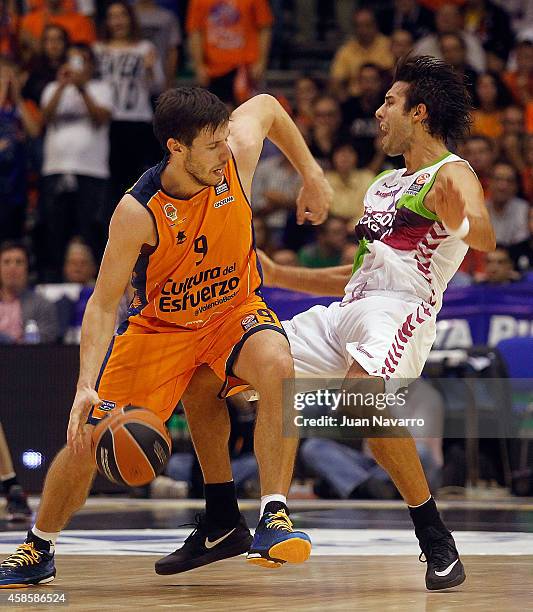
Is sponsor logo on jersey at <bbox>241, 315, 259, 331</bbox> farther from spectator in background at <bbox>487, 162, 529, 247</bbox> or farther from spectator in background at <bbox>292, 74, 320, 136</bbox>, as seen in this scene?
spectator in background at <bbox>292, 74, 320, 136</bbox>

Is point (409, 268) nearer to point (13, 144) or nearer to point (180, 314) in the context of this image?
point (180, 314)

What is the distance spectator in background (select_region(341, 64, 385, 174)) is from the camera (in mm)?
12305

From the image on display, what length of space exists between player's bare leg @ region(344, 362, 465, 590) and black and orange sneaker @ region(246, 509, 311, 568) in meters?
0.48

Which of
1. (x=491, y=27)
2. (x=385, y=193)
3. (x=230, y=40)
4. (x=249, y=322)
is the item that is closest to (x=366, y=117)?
(x=230, y=40)

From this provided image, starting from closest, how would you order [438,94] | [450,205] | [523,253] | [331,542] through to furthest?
[450,205] < [438,94] < [331,542] < [523,253]

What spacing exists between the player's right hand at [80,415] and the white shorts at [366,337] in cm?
102

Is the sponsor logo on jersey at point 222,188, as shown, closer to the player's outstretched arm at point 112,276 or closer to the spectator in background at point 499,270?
the player's outstretched arm at point 112,276

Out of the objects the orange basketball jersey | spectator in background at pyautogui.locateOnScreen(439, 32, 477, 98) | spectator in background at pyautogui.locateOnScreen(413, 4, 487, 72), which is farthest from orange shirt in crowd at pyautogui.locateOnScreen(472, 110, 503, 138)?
the orange basketball jersey

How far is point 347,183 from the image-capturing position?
1188cm

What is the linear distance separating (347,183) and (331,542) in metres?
5.72

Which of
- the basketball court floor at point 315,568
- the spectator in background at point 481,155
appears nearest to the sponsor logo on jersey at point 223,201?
the basketball court floor at point 315,568

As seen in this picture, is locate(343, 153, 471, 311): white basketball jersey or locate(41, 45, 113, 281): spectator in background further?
locate(41, 45, 113, 281): spectator in background

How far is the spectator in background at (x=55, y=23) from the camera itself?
12.9 m

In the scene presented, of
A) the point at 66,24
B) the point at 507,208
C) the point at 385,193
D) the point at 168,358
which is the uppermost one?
the point at 385,193
